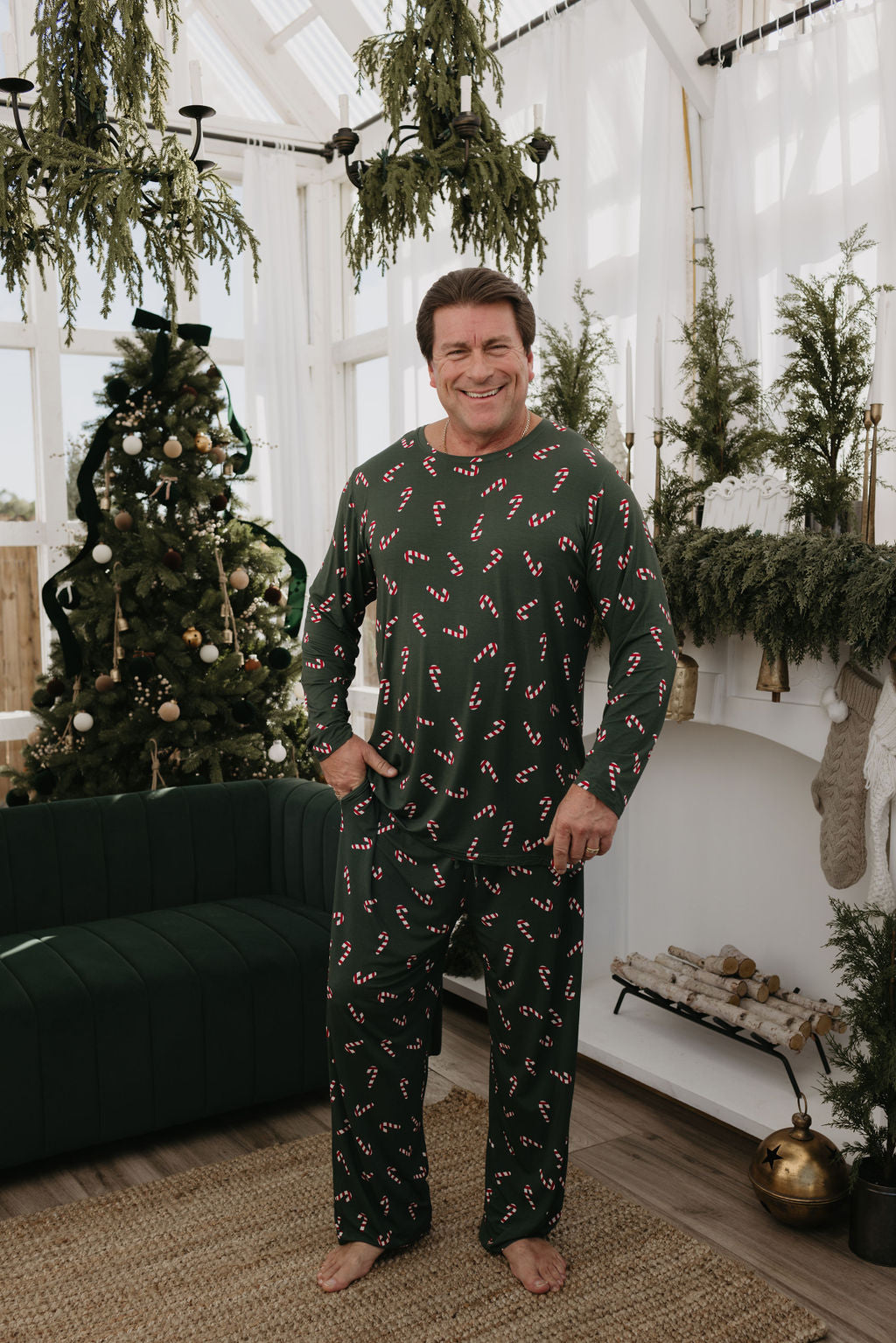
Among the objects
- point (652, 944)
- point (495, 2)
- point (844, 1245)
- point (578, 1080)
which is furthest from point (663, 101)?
point (844, 1245)

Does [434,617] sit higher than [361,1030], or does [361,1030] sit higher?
[434,617]

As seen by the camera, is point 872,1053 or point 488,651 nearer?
point 488,651

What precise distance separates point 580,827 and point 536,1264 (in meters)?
0.85

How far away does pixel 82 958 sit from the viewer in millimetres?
2629

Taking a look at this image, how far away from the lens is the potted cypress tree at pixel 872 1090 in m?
2.15

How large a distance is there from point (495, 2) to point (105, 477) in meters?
2.03

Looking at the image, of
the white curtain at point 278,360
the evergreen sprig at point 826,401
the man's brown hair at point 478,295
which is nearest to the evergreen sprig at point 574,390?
the evergreen sprig at point 826,401

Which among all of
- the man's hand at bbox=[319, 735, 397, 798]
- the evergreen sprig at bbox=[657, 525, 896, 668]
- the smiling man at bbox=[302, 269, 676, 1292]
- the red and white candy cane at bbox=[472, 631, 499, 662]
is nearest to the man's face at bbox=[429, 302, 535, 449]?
the smiling man at bbox=[302, 269, 676, 1292]

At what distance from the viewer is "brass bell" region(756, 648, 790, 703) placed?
98.9 inches

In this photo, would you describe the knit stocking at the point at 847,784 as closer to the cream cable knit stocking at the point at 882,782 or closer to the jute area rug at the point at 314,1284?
the cream cable knit stocking at the point at 882,782

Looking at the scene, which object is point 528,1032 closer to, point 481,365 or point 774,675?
point 774,675

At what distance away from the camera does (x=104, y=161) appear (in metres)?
1.98

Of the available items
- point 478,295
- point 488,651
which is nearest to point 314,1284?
point 488,651

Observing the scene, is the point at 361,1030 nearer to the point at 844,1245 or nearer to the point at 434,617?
the point at 434,617
